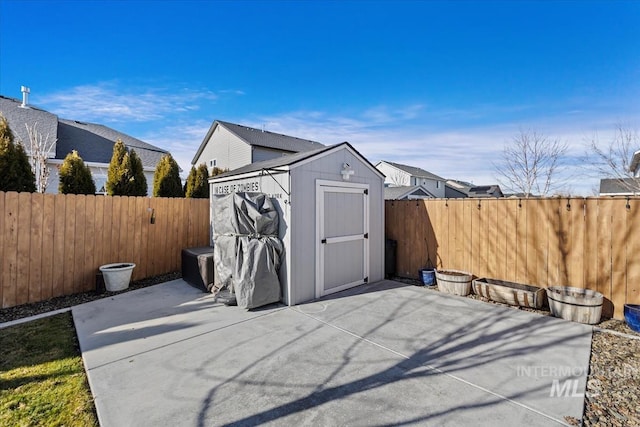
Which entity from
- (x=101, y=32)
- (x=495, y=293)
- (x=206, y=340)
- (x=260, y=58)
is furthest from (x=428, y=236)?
(x=101, y=32)

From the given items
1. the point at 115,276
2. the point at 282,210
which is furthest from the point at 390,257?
the point at 115,276

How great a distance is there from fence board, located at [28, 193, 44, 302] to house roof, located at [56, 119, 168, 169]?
652 centimetres

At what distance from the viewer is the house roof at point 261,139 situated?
52.8 ft

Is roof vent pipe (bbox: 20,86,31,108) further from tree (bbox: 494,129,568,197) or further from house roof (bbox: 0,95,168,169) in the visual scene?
tree (bbox: 494,129,568,197)

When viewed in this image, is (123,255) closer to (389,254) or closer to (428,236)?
(389,254)

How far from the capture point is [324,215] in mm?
4965

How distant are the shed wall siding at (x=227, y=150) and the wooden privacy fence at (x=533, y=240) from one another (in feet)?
37.7

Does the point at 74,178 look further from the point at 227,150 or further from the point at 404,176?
the point at 404,176

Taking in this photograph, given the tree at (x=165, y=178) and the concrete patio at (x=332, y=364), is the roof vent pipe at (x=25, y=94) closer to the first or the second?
the tree at (x=165, y=178)

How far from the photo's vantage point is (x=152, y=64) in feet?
26.1

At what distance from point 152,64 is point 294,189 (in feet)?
22.3

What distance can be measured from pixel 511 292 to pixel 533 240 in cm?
101

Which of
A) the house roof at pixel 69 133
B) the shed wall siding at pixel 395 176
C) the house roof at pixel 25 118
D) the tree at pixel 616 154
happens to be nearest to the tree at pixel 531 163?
the tree at pixel 616 154

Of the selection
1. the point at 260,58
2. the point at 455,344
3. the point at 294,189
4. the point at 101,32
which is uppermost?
the point at 260,58
